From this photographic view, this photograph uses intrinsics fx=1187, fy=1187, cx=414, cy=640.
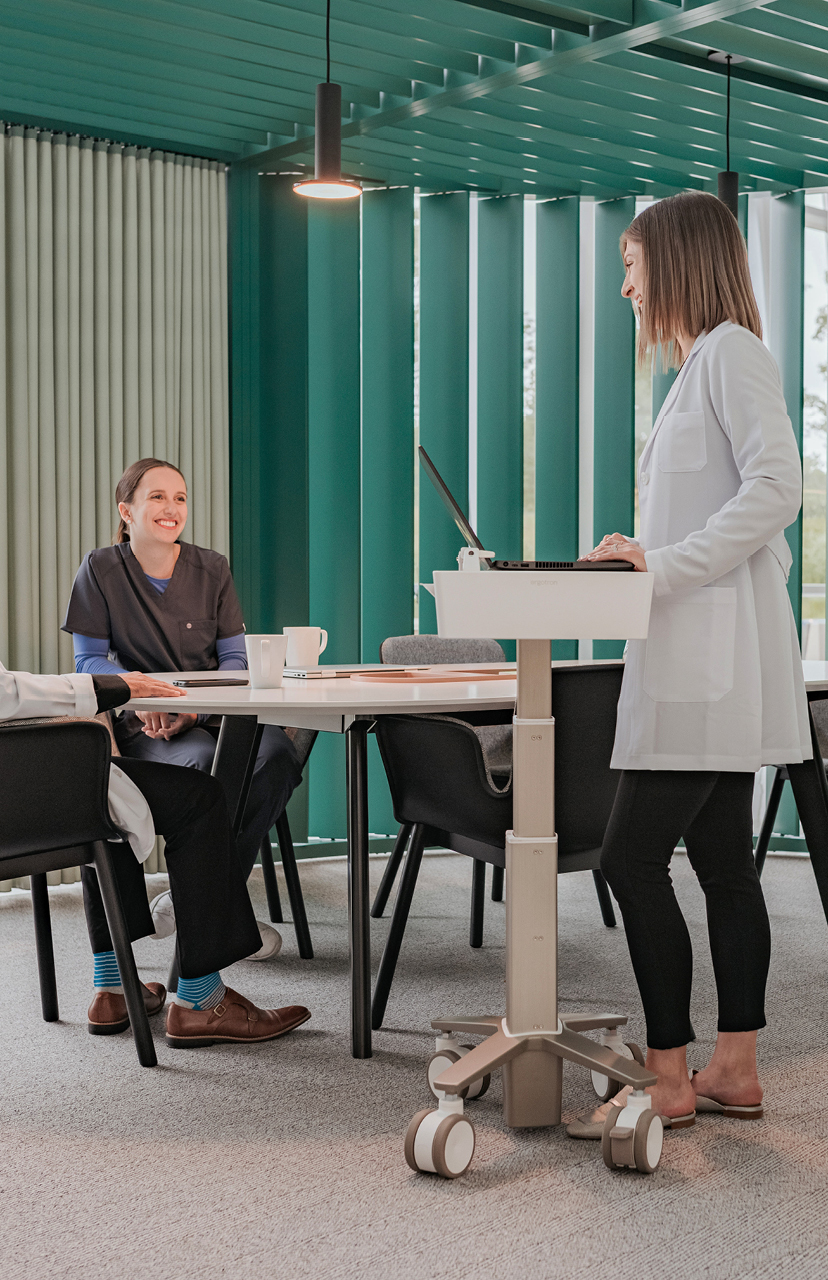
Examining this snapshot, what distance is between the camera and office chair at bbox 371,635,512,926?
3.37 meters

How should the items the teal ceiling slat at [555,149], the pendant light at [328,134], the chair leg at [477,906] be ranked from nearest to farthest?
the pendant light at [328,134]
the chair leg at [477,906]
the teal ceiling slat at [555,149]

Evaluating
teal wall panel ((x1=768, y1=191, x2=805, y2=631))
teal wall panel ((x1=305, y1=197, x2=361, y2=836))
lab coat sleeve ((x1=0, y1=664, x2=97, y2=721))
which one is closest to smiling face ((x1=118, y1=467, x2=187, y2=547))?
lab coat sleeve ((x1=0, y1=664, x2=97, y2=721))

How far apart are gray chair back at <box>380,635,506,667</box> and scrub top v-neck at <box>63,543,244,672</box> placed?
48cm

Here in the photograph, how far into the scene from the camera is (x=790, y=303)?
15.4 ft

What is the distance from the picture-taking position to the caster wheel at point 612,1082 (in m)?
2.14

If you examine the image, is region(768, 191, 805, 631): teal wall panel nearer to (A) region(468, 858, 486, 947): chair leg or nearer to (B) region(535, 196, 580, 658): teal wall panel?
(B) region(535, 196, 580, 658): teal wall panel

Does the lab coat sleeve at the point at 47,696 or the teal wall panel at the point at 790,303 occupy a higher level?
the teal wall panel at the point at 790,303

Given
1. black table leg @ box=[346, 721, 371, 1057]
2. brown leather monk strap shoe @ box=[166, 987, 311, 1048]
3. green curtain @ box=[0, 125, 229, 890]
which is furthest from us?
green curtain @ box=[0, 125, 229, 890]

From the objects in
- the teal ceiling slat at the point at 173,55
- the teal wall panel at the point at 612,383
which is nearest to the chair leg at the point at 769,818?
the teal wall panel at the point at 612,383

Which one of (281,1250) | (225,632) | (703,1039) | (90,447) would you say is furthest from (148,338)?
(281,1250)

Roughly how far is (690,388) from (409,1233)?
4.62 ft

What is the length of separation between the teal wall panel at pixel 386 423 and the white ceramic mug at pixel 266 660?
2.24 metres

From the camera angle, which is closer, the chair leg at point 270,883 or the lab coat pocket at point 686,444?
the lab coat pocket at point 686,444

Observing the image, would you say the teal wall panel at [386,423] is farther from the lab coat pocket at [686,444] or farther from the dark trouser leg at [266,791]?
the lab coat pocket at [686,444]
